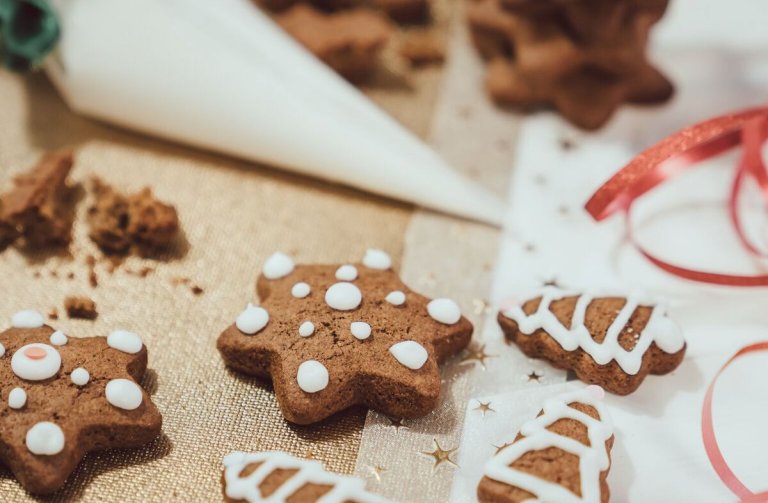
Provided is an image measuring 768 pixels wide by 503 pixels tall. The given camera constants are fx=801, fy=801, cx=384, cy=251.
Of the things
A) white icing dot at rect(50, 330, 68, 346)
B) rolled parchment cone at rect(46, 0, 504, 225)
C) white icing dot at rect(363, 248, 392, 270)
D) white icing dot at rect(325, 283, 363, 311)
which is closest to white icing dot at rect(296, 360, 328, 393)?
white icing dot at rect(325, 283, 363, 311)

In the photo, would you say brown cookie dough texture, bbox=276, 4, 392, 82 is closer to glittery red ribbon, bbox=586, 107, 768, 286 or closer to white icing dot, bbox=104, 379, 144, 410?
glittery red ribbon, bbox=586, 107, 768, 286

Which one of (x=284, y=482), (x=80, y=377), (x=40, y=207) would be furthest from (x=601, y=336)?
(x=40, y=207)

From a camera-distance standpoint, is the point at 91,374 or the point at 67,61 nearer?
the point at 91,374

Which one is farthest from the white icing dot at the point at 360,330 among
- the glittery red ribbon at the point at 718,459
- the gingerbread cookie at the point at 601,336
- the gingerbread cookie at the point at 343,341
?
the glittery red ribbon at the point at 718,459

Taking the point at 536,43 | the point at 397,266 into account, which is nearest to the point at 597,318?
the point at 397,266

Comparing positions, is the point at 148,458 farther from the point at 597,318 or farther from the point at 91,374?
the point at 597,318

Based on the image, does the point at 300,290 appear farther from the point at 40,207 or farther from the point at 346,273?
the point at 40,207
